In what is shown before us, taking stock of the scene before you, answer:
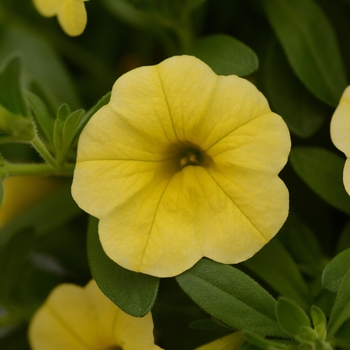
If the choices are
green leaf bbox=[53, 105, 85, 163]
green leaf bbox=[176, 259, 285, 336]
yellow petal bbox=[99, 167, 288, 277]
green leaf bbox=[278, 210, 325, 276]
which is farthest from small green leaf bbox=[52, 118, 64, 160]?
green leaf bbox=[278, 210, 325, 276]

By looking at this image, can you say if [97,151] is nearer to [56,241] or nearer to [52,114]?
[52,114]

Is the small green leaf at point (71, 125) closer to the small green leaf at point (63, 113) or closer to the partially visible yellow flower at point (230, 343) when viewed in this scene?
the small green leaf at point (63, 113)

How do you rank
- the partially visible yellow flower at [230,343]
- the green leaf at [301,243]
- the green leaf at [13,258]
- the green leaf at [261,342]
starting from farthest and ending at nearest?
the green leaf at [13,258]
the green leaf at [301,243]
the partially visible yellow flower at [230,343]
the green leaf at [261,342]

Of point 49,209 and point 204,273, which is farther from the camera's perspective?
point 49,209

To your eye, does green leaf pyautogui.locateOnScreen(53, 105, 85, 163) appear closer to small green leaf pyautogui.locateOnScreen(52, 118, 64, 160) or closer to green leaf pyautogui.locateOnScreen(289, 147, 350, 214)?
small green leaf pyautogui.locateOnScreen(52, 118, 64, 160)

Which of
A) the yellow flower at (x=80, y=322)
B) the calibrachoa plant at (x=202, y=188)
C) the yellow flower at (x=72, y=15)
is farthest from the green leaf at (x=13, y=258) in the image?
the yellow flower at (x=72, y=15)

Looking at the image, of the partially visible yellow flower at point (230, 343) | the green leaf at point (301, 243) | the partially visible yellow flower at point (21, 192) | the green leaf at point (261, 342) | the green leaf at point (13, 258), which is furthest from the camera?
the partially visible yellow flower at point (21, 192)

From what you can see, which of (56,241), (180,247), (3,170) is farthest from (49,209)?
(180,247)

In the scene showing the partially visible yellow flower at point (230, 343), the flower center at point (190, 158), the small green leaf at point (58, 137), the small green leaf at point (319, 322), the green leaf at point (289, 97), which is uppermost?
the small green leaf at point (58, 137)
